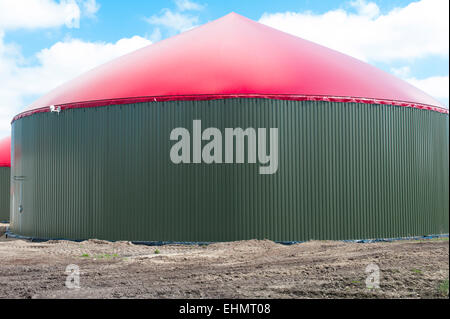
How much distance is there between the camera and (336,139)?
43.8ft

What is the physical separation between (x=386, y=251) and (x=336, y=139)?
3.68m

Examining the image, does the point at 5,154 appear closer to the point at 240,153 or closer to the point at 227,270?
the point at 240,153

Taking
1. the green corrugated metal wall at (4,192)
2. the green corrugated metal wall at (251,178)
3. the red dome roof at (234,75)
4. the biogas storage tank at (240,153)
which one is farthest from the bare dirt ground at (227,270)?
the green corrugated metal wall at (4,192)

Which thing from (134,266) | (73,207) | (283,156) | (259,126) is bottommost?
(134,266)

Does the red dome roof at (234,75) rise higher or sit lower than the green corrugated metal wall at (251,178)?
higher

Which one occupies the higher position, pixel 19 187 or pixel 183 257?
pixel 19 187

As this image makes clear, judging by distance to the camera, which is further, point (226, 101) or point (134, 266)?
point (226, 101)

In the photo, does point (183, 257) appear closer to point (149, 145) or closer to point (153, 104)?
point (149, 145)

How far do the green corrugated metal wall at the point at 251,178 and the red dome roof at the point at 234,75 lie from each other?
1.10ft

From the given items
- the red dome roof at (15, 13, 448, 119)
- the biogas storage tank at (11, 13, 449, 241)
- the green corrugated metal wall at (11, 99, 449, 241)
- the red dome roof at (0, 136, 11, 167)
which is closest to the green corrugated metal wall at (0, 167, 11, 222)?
the red dome roof at (0, 136, 11, 167)

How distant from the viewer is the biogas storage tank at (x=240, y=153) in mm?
12914

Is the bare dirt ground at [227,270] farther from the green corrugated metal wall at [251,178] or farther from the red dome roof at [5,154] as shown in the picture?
the red dome roof at [5,154]

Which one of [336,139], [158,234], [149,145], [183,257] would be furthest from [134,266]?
[336,139]

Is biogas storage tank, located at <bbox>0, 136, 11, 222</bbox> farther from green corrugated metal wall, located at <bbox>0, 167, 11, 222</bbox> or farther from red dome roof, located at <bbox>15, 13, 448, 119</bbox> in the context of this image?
red dome roof, located at <bbox>15, 13, 448, 119</bbox>
